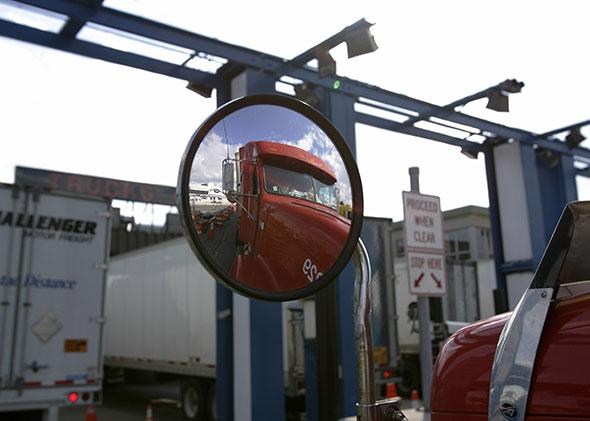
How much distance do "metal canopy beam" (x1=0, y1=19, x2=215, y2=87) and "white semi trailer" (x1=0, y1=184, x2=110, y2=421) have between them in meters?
1.88

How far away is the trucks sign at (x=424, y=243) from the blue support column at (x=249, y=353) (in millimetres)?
2415

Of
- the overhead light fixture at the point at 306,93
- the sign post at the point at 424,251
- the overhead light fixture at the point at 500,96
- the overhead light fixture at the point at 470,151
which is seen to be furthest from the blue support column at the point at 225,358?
the overhead light fixture at the point at 470,151

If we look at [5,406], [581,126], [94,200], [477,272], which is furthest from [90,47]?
[477,272]

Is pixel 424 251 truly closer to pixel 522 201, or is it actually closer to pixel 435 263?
pixel 435 263

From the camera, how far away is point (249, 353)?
7.33 m

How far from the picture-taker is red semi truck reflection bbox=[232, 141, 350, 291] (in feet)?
4.76

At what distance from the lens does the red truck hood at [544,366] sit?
1.19m

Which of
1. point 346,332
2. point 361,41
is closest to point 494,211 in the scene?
point 346,332

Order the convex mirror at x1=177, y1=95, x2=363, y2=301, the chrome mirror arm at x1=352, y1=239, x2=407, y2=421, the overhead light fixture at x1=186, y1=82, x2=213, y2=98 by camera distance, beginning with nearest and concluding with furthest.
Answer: the convex mirror at x1=177, y1=95, x2=363, y2=301
the chrome mirror arm at x1=352, y1=239, x2=407, y2=421
the overhead light fixture at x1=186, y1=82, x2=213, y2=98

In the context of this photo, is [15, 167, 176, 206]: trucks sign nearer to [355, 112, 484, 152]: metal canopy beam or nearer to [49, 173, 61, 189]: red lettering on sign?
[49, 173, 61, 189]: red lettering on sign

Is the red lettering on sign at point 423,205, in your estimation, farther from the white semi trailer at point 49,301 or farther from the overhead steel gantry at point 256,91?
the white semi trailer at point 49,301

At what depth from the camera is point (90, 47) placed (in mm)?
7203

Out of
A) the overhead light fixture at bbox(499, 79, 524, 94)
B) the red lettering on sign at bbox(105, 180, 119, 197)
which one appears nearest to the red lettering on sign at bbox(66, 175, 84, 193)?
the red lettering on sign at bbox(105, 180, 119, 197)

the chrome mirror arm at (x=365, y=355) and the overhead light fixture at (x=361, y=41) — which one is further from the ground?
the overhead light fixture at (x=361, y=41)
